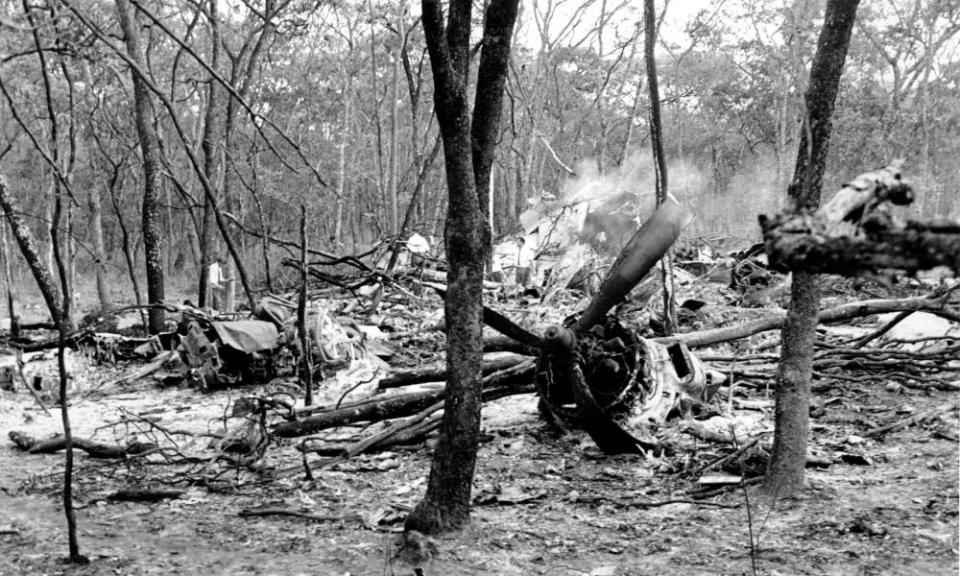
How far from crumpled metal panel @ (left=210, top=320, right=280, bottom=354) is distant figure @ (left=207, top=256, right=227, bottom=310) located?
537 cm

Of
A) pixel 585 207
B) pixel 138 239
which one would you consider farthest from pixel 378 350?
pixel 138 239

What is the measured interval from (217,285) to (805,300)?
11.6m

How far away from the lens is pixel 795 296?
13.9ft

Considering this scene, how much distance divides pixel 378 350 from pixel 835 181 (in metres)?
24.2

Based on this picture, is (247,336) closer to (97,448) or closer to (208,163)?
(97,448)

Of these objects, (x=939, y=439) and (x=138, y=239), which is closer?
(x=939, y=439)

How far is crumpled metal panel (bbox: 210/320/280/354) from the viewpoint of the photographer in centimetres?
866

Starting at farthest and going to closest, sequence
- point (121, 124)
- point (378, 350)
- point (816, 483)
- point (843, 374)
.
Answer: point (121, 124)
point (378, 350)
point (843, 374)
point (816, 483)

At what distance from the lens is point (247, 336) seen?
8719 millimetres

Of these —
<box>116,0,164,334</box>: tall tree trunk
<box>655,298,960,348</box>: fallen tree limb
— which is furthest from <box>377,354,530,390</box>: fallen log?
<box>116,0,164,334</box>: tall tree trunk

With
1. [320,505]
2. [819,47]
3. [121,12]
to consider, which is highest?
[121,12]

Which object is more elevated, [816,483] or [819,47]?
[819,47]

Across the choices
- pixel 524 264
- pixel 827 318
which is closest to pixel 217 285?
pixel 524 264

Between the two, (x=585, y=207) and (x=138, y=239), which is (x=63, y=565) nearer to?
(x=585, y=207)
